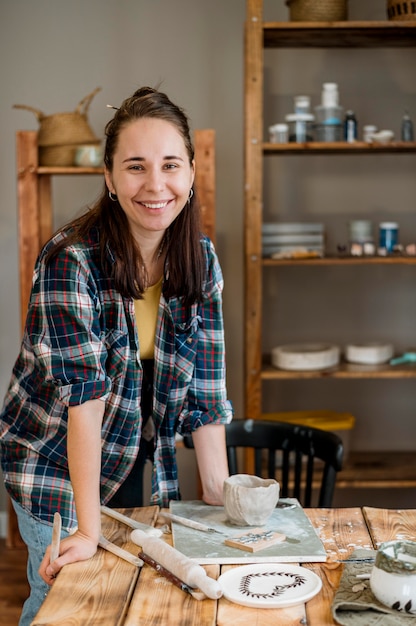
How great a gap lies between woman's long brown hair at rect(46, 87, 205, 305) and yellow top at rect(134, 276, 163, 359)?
0.04 metres

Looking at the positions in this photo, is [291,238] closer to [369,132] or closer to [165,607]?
[369,132]

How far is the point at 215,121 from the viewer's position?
3516 millimetres

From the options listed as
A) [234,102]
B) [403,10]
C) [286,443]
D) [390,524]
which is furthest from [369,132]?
[390,524]

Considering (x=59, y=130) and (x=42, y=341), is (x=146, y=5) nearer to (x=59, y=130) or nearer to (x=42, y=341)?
(x=59, y=130)

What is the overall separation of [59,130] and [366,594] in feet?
7.62

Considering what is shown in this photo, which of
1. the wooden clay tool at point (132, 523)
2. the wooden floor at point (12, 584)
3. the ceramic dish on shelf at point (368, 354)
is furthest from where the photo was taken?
the ceramic dish on shelf at point (368, 354)

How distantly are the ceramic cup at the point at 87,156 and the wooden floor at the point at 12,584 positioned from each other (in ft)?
5.09

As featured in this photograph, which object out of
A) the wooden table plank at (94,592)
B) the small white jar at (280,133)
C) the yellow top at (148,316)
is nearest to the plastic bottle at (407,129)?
the small white jar at (280,133)

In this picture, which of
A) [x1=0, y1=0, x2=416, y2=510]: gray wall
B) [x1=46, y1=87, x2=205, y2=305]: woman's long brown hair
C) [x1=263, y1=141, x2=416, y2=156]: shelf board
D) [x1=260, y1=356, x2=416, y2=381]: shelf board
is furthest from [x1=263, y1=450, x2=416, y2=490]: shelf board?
[x1=46, y1=87, x2=205, y2=305]: woman's long brown hair

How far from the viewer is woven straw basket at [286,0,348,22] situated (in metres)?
3.09

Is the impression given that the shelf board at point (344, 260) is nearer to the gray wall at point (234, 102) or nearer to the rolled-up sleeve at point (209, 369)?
the gray wall at point (234, 102)

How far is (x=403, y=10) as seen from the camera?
3082mm

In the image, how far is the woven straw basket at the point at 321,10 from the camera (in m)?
3.09

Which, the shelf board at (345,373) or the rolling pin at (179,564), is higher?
the rolling pin at (179,564)
